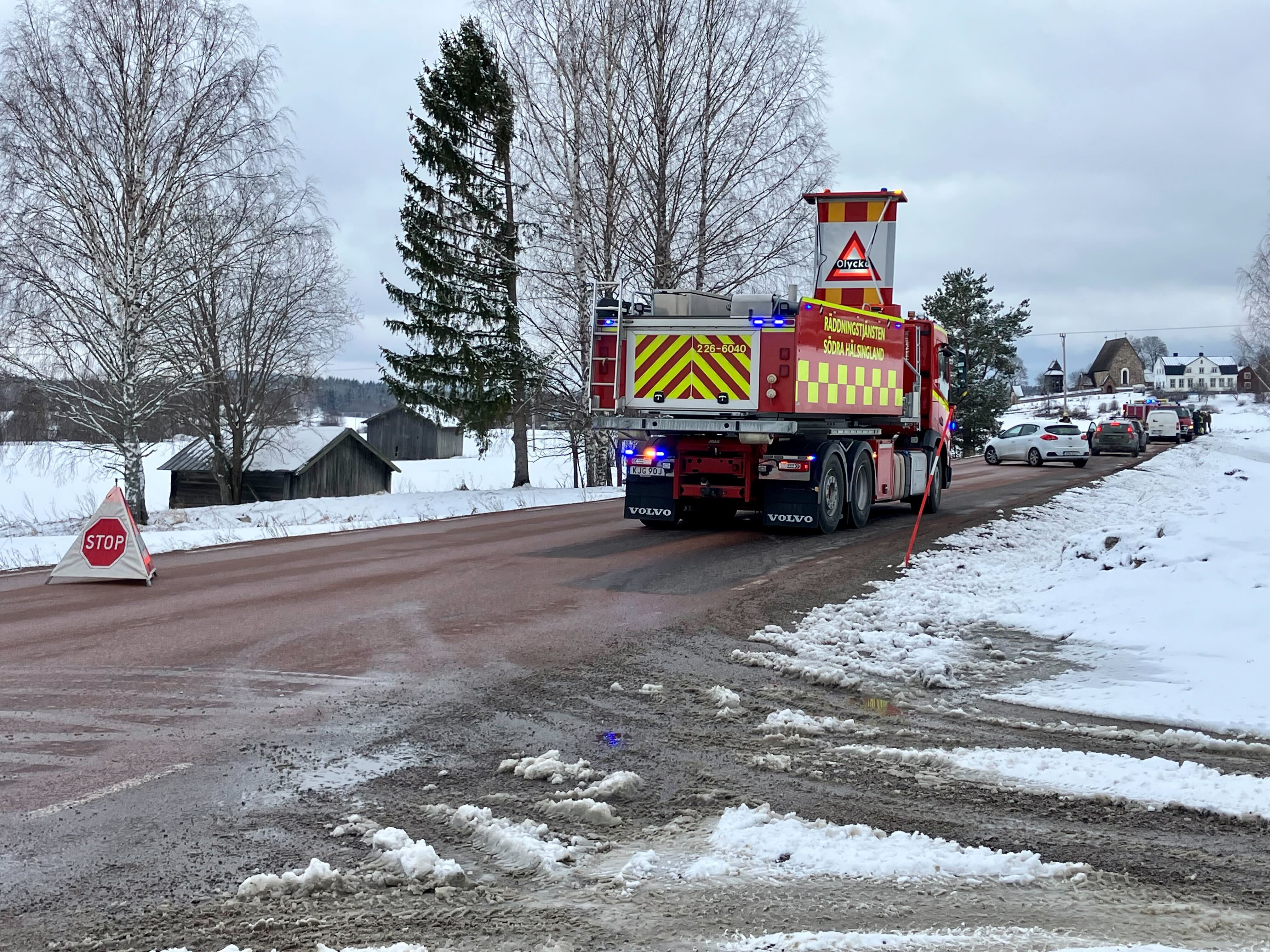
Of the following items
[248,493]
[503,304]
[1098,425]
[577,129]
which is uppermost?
[577,129]

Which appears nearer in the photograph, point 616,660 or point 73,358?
point 616,660

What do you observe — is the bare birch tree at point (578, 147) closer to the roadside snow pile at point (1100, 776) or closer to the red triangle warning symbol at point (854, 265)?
the red triangle warning symbol at point (854, 265)

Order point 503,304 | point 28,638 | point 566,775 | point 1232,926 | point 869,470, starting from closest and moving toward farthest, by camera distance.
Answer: point 1232,926 < point 566,775 < point 28,638 < point 869,470 < point 503,304

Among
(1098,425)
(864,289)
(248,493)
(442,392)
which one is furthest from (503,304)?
(1098,425)

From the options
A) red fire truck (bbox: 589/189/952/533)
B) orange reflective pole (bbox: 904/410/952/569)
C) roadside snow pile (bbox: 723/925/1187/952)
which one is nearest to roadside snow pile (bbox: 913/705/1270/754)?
roadside snow pile (bbox: 723/925/1187/952)

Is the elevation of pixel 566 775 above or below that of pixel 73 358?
below

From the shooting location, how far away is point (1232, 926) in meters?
3.12

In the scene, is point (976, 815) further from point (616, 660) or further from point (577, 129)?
point (577, 129)

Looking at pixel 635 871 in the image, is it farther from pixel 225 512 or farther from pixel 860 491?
pixel 225 512

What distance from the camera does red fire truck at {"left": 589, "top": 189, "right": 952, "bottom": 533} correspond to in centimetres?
1280

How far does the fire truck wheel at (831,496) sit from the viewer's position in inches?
540

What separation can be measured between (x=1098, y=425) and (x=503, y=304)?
29428 millimetres

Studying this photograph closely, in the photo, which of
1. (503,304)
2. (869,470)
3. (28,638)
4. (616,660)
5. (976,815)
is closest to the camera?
(976,815)

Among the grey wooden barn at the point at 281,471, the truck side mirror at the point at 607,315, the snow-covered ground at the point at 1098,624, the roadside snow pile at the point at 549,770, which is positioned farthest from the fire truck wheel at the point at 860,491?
the grey wooden barn at the point at 281,471
